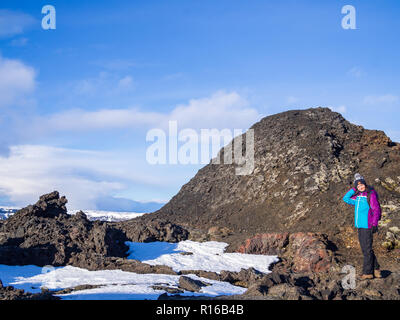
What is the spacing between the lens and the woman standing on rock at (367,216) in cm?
930

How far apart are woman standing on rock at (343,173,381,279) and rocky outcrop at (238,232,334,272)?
4.11 m

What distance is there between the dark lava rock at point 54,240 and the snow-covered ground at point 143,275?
0.52m

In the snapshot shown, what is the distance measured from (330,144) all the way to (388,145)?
10.9 ft

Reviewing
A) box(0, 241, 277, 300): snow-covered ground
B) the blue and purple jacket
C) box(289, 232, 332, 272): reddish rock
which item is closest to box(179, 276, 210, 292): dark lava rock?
box(0, 241, 277, 300): snow-covered ground

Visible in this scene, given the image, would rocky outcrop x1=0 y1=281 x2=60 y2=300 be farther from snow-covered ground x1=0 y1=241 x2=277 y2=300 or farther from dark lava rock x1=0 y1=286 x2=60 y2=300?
snow-covered ground x1=0 y1=241 x2=277 y2=300

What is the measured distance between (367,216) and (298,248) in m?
6.36

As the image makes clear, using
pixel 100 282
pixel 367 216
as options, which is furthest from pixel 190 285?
pixel 367 216

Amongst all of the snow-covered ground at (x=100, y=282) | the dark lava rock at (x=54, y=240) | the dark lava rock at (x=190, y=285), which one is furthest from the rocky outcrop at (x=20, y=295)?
the dark lava rock at (x=54, y=240)

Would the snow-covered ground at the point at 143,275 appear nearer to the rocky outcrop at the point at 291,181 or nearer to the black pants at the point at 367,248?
the rocky outcrop at the point at 291,181

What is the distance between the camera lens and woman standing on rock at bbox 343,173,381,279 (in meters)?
9.30

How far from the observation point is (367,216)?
30.5 ft
